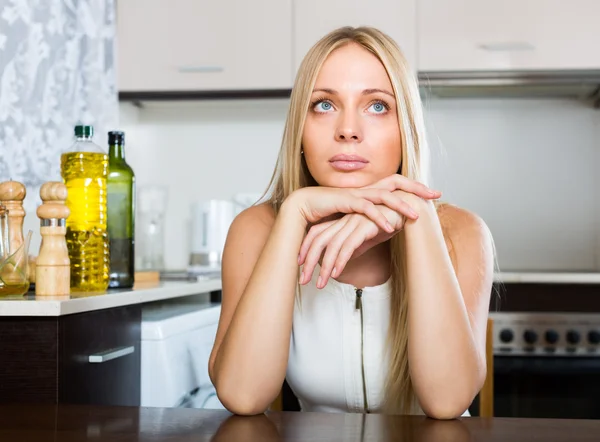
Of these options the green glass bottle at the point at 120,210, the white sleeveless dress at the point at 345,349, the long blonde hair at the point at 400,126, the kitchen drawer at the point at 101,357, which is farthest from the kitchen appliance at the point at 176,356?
the long blonde hair at the point at 400,126

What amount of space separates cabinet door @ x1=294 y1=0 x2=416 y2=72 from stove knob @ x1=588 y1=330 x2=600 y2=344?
1060 millimetres

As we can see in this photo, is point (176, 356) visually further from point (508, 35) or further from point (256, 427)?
point (508, 35)

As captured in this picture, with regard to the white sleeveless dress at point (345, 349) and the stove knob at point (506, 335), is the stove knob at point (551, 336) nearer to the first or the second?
the stove knob at point (506, 335)

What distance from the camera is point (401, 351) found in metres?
1.18

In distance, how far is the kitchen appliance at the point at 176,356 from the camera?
5.21 ft

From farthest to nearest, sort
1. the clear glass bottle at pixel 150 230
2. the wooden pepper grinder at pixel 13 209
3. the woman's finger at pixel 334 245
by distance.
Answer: the clear glass bottle at pixel 150 230
the wooden pepper grinder at pixel 13 209
the woman's finger at pixel 334 245

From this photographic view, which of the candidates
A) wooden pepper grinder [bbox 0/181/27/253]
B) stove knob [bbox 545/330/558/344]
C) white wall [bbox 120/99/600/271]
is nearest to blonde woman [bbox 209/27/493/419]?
wooden pepper grinder [bbox 0/181/27/253]

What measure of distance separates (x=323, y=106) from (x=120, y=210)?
2.49 feet

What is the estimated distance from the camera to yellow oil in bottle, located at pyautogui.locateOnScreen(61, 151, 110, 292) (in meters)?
1.55

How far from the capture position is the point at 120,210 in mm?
1769

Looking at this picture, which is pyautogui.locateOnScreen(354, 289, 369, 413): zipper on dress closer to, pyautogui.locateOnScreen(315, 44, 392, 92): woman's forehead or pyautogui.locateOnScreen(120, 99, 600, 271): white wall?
pyautogui.locateOnScreen(315, 44, 392, 92): woman's forehead

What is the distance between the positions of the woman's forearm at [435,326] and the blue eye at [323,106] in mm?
231

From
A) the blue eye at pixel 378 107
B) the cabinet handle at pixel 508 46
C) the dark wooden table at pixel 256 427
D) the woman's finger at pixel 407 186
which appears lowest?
the dark wooden table at pixel 256 427

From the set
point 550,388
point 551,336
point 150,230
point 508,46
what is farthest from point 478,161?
point 150,230
